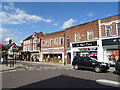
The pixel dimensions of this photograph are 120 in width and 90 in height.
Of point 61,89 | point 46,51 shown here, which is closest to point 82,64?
point 61,89

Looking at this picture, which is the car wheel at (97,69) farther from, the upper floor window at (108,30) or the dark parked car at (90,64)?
the upper floor window at (108,30)

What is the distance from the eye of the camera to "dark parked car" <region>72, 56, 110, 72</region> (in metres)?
12.8

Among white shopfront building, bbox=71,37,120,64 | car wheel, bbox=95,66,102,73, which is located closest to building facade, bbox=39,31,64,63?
white shopfront building, bbox=71,37,120,64

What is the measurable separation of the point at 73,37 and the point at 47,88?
18281 millimetres

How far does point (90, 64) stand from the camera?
44.7ft

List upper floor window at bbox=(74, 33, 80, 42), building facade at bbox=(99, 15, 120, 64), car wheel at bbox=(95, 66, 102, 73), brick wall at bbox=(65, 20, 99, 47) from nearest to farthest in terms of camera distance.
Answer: car wheel at bbox=(95, 66, 102, 73), building facade at bbox=(99, 15, 120, 64), brick wall at bbox=(65, 20, 99, 47), upper floor window at bbox=(74, 33, 80, 42)

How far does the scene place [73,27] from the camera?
24125mm

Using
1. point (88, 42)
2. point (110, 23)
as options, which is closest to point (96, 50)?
point (88, 42)

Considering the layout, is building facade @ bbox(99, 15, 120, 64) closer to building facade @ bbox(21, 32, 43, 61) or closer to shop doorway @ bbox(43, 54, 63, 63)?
shop doorway @ bbox(43, 54, 63, 63)

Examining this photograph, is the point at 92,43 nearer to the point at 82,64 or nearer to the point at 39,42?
the point at 82,64

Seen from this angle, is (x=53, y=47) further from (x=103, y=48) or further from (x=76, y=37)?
(x=103, y=48)

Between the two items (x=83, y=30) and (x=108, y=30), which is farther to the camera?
(x=83, y=30)

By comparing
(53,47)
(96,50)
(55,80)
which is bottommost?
(55,80)

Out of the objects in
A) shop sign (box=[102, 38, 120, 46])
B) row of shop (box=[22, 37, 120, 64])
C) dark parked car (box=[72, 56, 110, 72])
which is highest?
shop sign (box=[102, 38, 120, 46])
